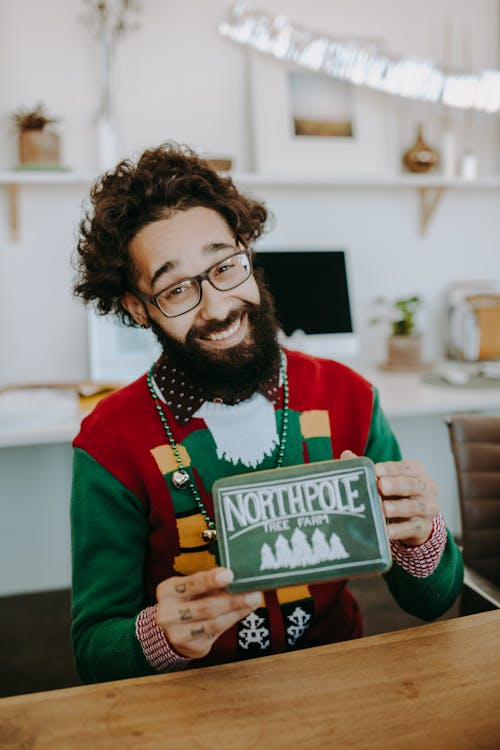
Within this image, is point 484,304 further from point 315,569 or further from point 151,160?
point 315,569

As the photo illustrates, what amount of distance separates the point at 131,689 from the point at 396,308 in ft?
6.50

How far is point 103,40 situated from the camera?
6.87ft

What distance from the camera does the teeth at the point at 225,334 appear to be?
987mm

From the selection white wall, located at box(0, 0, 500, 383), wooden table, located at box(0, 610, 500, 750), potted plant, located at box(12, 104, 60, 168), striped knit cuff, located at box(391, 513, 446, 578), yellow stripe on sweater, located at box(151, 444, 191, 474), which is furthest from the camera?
white wall, located at box(0, 0, 500, 383)

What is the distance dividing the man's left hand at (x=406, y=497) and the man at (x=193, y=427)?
0.06 m

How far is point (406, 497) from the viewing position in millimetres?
768

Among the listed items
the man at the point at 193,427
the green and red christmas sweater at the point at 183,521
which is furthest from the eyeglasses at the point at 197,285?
the green and red christmas sweater at the point at 183,521

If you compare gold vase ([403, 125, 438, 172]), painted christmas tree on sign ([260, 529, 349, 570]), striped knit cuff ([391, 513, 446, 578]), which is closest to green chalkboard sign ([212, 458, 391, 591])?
A: painted christmas tree on sign ([260, 529, 349, 570])

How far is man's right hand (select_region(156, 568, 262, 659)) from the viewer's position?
2.19 ft

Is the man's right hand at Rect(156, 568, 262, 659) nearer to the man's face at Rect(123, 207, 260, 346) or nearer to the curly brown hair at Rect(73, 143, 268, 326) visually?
the man's face at Rect(123, 207, 260, 346)

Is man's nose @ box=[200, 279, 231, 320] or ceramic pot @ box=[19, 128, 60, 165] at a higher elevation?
ceramic pot @ box=[19, 128, 60, 165]

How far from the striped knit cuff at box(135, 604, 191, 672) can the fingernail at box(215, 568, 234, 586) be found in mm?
167

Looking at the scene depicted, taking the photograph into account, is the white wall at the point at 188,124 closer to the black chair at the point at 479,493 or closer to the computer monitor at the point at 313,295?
the computer monitor at the point at 313,295

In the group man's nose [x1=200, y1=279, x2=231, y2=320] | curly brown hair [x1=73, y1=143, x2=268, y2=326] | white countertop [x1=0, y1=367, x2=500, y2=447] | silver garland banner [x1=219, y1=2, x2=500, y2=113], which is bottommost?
white countertop [x1=0, y1=367, x2=500, y2=447]
